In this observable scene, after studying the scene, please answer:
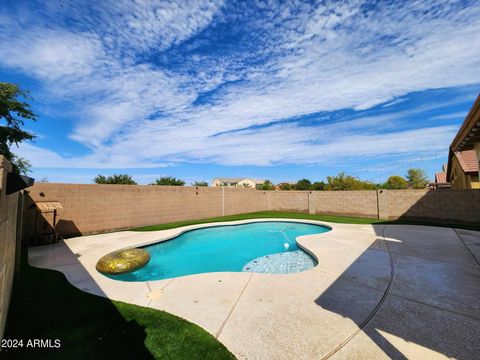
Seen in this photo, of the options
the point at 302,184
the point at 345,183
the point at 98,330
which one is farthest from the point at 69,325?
the point at 302,184

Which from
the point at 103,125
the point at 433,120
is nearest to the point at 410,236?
the point at 433,120

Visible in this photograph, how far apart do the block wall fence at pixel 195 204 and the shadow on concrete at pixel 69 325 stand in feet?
18.4

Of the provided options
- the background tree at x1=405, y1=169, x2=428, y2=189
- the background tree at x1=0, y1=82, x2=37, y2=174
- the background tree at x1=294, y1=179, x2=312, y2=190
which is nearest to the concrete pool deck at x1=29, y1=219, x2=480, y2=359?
the background tree at x1=0, y1=82, x2=37, y2=174

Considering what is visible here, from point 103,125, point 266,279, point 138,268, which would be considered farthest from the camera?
point 103,125

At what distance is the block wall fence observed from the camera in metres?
9.47

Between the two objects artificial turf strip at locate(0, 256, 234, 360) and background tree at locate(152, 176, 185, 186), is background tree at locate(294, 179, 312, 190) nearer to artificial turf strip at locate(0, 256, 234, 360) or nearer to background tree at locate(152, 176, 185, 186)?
background tree at locate(152, 176, 185, 186)

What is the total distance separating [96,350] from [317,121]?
21.4 meters

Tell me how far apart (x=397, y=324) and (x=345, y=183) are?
29.3 meters

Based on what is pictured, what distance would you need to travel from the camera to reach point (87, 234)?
9.97 meters

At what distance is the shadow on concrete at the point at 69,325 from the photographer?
8.60ft

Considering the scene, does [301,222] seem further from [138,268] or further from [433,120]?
[433,120]

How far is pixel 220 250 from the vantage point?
948cm

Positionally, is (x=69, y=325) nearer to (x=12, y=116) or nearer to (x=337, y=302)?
(x=337, y=302)

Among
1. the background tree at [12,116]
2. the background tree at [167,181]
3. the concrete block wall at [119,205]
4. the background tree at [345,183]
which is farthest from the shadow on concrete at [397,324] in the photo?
the background tree at [167,181]
